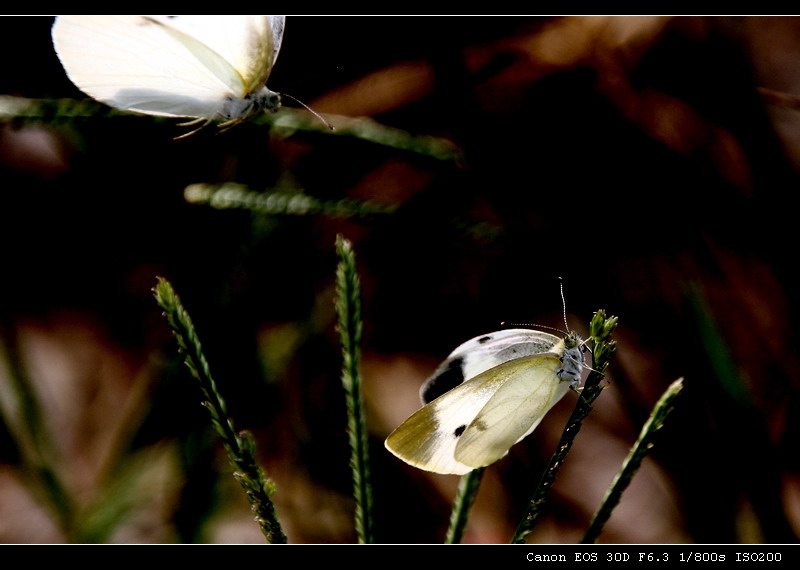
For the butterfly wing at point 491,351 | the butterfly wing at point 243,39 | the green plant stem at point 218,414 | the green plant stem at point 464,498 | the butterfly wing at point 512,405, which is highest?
the butterfly wing at point 243,39

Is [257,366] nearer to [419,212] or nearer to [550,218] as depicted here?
[419,212]

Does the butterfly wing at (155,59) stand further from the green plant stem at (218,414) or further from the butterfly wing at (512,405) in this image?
the butterfly wing at (512,405)

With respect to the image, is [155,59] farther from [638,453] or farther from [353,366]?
[638,453]

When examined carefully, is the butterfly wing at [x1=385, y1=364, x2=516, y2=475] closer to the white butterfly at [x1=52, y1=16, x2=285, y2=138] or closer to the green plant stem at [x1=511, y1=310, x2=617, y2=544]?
the green plant stem at [x1=511, y1=310, x2=617, y2=544]

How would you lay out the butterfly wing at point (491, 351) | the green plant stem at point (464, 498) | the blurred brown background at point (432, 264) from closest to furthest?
the green plant stem at point (464, 498), the butterfly wing at point (491, 351), the blurred brown background at point (432, 264)

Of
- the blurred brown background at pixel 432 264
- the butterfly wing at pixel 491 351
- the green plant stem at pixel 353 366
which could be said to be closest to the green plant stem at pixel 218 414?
the green plant stem at pixel 353 366

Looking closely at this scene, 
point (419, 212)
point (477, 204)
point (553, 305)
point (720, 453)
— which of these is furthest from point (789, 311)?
point (419, 212)
